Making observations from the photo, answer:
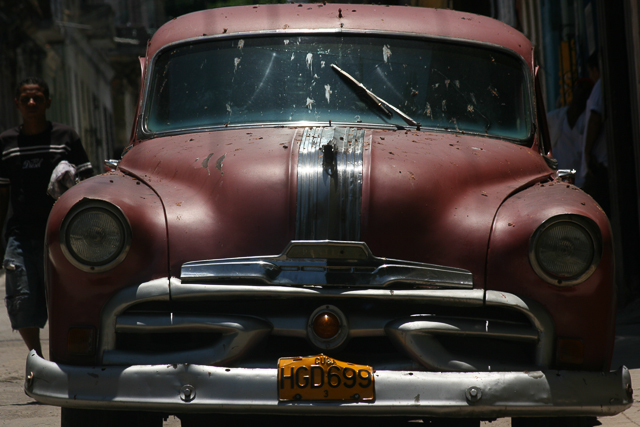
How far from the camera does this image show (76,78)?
2742cm

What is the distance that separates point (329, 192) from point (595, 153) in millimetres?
5537

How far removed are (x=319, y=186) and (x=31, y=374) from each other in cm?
120

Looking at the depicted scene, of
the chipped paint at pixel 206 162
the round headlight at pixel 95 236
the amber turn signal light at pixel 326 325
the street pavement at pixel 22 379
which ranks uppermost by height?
the chipped paint at pixel 206 162

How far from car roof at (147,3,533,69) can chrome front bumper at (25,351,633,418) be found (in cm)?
201

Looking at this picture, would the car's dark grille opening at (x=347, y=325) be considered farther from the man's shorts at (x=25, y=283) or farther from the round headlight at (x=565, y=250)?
the man's shorts at (x=25, y=283)

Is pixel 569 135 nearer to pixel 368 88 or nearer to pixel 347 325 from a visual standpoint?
pixel 368 88

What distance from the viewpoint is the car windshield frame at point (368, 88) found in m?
3.96

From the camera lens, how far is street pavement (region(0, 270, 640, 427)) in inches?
174

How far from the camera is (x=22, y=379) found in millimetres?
5598

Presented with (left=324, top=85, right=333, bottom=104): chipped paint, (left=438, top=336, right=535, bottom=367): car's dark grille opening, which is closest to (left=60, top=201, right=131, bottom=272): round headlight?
(left=438, top=336, right=535, bottom=367): car's dark grille opening

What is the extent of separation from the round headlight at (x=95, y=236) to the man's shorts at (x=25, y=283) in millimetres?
2187

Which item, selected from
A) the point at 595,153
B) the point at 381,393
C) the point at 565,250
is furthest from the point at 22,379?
the point at 595,153

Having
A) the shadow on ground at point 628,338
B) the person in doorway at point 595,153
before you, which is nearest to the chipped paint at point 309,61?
the shadow on ground at point 628,338

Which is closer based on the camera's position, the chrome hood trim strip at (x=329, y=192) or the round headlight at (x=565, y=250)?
the round headlight at (x=565, y=250)
